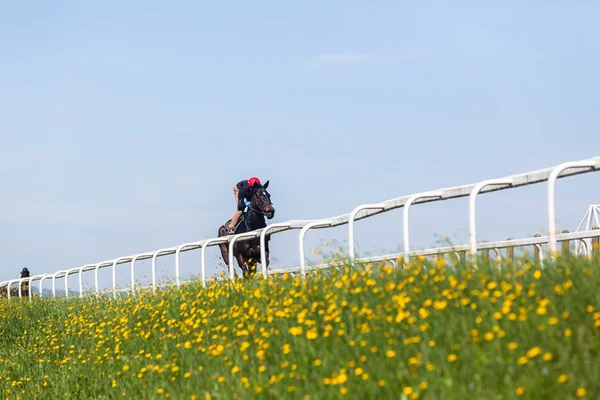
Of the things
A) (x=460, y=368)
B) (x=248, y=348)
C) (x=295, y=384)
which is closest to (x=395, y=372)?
(x=460, y=368)

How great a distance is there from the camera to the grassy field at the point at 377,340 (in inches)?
239

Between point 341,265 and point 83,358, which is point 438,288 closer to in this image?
point 341,265

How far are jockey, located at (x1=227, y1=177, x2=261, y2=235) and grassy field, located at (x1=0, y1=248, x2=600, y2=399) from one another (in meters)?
8.34

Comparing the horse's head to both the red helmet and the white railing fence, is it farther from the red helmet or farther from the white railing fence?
the white railing fence

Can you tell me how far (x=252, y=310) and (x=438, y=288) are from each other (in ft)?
8.38

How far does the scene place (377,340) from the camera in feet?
23.7

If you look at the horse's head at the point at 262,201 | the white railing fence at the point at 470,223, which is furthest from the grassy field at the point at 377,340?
the horse's head at the point at 262,201

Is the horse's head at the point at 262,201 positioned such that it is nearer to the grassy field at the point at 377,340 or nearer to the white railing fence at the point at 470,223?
the white railing fence at the point at 470,223

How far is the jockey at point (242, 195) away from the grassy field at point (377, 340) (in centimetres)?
834

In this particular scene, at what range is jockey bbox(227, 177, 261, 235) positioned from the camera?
20312 millimetres

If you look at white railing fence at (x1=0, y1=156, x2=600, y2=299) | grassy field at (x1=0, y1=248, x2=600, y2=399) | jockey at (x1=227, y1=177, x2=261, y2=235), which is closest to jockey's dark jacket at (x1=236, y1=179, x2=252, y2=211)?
jockey at (x1=227, y1=177, x2=261, y2=235)

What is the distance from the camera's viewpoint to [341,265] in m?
10.2

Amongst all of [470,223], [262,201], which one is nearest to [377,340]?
[470,223]

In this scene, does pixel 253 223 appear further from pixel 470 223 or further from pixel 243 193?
pixel 470 223
